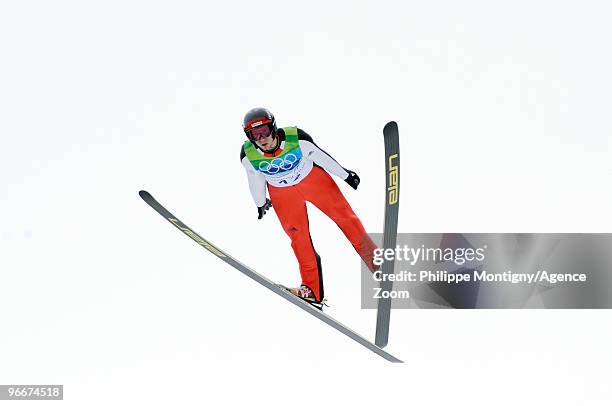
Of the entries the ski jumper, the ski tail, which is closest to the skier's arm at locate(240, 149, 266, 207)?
the ski jumper

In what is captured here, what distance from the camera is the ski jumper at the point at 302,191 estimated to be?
664 cm

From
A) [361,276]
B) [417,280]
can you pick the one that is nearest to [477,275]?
[417,280]

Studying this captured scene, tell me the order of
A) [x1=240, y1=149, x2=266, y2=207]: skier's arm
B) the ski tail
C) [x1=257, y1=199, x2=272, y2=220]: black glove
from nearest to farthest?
the ski tail → [x1=240, y1=149, x2=266, y2=207]: skier's arm → [x1=257, y1=199, x2=272, y2=220]: black glove

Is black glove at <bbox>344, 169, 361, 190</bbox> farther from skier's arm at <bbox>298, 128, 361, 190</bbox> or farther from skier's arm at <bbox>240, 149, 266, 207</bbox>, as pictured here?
skier's arm at <bbox>240, 149, 266, 207</bbox>

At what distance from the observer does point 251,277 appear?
6.78 metres

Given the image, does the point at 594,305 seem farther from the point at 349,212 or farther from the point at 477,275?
the point at 349,212

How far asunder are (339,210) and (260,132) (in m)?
1.15

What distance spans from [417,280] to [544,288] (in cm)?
153

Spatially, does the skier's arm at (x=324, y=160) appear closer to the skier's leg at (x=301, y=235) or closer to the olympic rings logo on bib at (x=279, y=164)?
the olympic rings logo on bib at (x=279, y=164)

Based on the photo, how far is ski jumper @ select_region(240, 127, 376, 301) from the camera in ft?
21.8

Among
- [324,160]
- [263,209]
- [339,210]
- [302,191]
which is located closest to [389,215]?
[339,210]

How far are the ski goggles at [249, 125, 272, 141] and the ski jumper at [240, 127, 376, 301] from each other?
7.4 inches

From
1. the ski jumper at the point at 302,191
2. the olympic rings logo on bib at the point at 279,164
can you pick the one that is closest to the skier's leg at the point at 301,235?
the ski jumper at the point at 302,191

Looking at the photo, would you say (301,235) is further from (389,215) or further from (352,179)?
(389,215)
